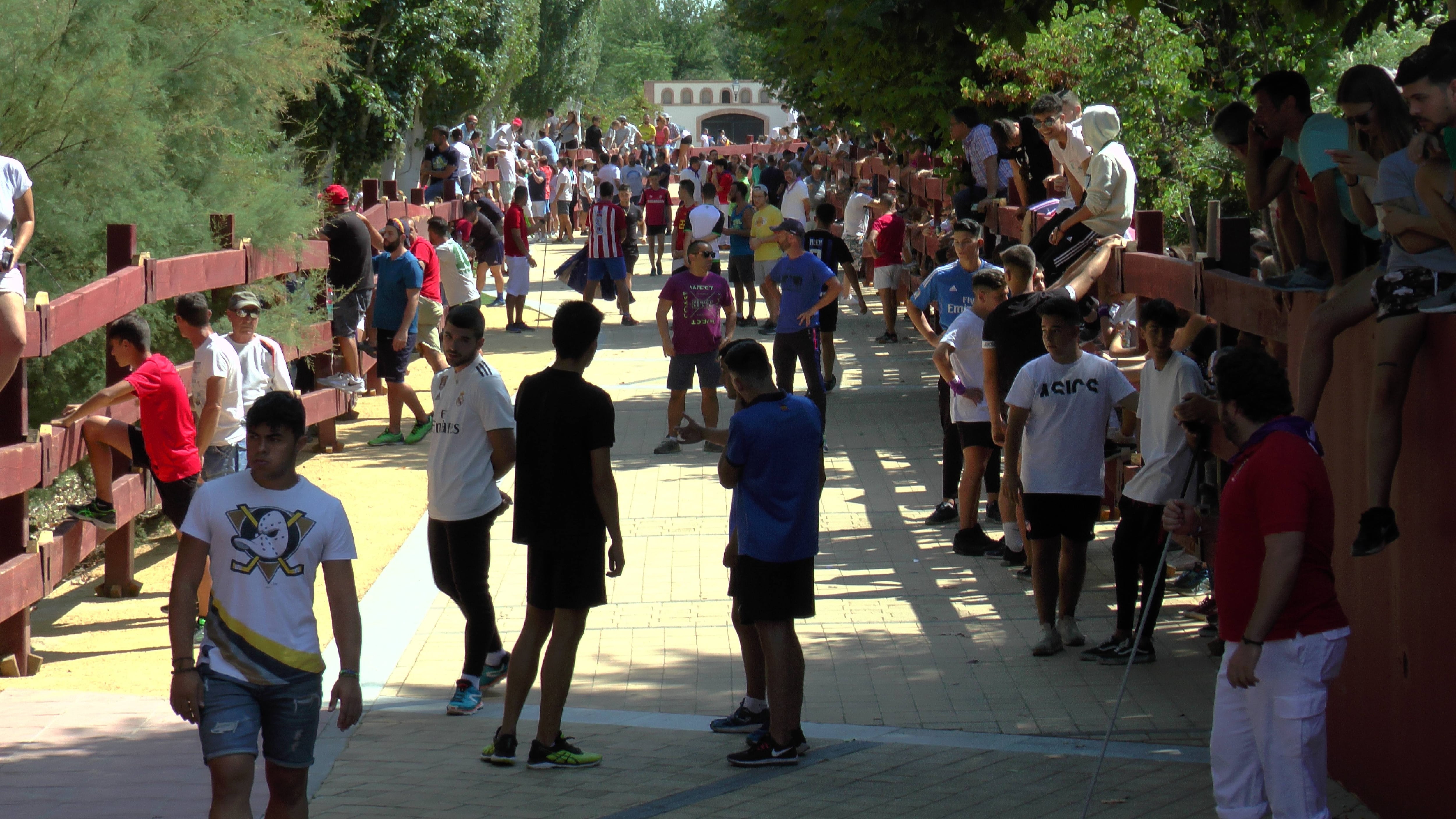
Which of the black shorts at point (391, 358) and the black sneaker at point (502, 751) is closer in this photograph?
the black sneaker at point (502, 751)

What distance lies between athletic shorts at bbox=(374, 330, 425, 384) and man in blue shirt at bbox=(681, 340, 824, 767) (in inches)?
322

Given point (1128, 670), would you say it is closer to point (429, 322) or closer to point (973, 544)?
point (973, 544)

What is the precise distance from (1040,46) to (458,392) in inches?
367

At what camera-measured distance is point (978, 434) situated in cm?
927

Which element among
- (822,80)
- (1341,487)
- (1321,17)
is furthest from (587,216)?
(1341,487)

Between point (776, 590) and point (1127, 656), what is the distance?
2190 millimetres

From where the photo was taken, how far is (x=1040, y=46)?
14.4 metres

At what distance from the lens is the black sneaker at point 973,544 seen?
9.42 m

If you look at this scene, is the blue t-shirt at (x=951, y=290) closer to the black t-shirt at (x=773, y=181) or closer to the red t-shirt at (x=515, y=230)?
the red t-shirt at (x=515, y=230)

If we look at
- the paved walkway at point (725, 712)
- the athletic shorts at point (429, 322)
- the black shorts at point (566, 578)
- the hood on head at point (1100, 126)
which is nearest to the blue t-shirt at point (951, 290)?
the hood on head at point (1100, 126)

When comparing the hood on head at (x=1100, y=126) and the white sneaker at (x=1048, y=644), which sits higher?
the hood on head at (x=1100, y=126)

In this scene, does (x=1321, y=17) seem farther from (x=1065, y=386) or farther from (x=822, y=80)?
(x=822, y=80)

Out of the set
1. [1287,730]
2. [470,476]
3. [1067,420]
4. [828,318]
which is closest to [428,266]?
[828,318]

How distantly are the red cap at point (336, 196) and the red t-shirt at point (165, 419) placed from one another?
696 centimetres
